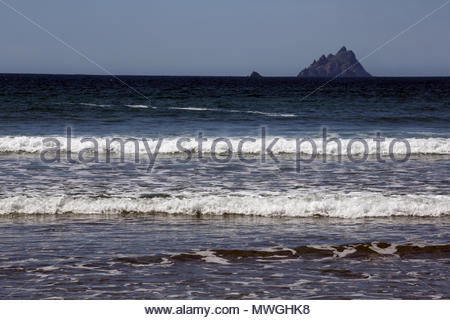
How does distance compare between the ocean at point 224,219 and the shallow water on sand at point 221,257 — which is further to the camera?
the ocean at point 224,219

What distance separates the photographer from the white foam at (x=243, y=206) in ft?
31.4

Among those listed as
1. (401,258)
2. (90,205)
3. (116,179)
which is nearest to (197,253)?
(401,258)

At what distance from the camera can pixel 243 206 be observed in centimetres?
974

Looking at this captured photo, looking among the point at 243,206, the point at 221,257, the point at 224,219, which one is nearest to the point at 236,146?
the point at 243,206

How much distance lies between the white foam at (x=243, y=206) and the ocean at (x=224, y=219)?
0.02m

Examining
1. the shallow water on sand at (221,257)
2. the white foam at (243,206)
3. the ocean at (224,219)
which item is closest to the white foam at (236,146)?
the ocean at (224,219)

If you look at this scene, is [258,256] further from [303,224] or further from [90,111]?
[90,111]

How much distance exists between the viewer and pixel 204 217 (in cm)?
936

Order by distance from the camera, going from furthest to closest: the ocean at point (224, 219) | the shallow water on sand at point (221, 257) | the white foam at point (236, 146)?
1. the white foam at point (236, 146)
2. the ocean at point (224, 219)
3. the shallow water on sand at point (221, 257)

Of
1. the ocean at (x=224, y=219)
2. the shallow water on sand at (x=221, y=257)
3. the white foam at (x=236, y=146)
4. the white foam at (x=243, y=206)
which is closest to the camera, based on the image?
the shallow water on sand at (x=221, y=257)

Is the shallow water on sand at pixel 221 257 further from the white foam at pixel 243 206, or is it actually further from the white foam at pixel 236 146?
the white foam at pixel 236 146

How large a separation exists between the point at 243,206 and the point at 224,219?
24.7 inches

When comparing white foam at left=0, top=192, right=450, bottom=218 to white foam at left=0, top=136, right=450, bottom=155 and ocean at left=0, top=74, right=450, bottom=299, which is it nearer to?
ocean at left=0, top=74, right=450, bottom=299

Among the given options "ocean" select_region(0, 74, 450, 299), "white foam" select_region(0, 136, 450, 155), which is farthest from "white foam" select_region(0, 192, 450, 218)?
"white foam" select_region(0, 136, 450, 155)
